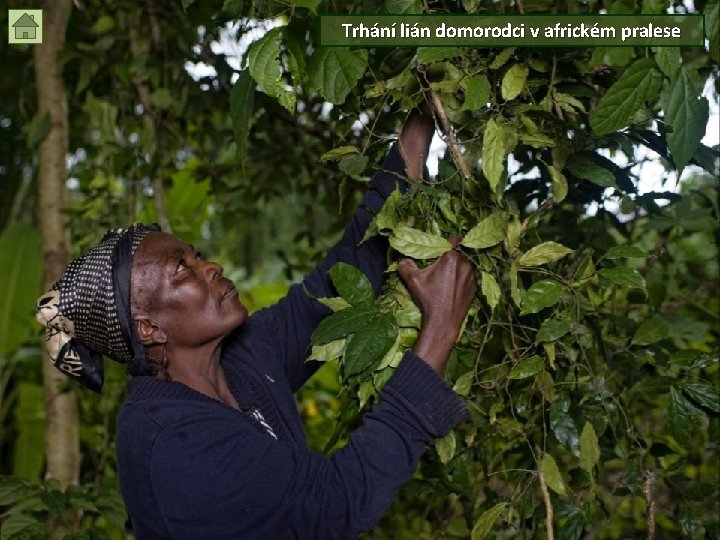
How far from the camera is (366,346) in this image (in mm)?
1309

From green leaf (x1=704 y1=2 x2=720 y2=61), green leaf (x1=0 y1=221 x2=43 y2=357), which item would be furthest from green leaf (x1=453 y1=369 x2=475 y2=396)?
green leaf (x1=0 y1=221 x2=43 y2=357)

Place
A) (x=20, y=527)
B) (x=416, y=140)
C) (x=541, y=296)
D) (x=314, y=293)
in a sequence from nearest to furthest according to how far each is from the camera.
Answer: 1. (x=541, y=296)
2. (x=416, y=140)
3. (x=314, y=293)
4. (x=20, y=527)

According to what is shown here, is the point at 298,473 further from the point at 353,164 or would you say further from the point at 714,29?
the point at 714,29

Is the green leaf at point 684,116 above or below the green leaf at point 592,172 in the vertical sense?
above

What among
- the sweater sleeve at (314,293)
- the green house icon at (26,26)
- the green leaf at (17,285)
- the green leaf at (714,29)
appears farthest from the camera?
the green leaf at (17,285)

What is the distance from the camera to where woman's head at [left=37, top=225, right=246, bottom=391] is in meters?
1.55

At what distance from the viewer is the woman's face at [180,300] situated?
1.56m

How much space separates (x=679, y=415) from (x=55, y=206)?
1706 mm

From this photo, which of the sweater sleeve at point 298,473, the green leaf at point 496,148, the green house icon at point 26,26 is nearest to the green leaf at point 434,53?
the green leaf at point 496,148

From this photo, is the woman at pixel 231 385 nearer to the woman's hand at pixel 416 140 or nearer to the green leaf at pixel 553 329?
the woman's hand at pixel 416 140

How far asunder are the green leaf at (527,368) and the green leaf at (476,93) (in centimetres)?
38

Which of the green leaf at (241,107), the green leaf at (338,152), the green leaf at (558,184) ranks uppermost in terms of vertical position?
the green leaf at (241,107)

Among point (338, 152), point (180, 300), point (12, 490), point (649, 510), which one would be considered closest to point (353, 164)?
point (338, 152)

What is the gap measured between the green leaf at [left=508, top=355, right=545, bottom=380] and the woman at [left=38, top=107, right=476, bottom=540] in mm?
93
